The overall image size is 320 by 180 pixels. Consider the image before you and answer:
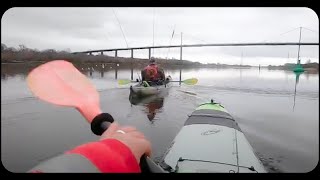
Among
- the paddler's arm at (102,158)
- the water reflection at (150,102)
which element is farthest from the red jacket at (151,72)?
the paddler's arm at (102,158)

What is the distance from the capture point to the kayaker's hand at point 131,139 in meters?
1.05

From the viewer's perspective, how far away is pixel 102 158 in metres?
0.91

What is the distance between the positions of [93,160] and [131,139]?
0.22m

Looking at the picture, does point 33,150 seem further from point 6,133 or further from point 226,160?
point 226,160

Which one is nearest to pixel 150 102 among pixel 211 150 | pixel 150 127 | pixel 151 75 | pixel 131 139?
pixel 151 75

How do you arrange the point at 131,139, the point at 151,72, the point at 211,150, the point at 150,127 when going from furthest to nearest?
the point at 151,72 < the point at 150,127 < the point at 211,150 < the point at 131,139

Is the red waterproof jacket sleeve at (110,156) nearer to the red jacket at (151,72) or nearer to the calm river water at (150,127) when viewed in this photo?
the calm river water at (150,127)

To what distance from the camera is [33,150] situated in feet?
15.4

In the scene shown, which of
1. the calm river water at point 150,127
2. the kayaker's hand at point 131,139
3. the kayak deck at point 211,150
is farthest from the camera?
the calm river water at point 150,127

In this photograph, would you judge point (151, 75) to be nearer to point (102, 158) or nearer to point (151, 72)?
point (151, 72)

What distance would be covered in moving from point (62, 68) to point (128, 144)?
0.56 metres

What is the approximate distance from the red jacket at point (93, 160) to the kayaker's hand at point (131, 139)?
6cm

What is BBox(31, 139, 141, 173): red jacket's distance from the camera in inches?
34.9
